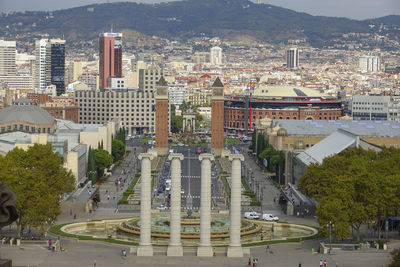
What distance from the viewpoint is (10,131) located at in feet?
395

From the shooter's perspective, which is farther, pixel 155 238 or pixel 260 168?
pixel 260 168

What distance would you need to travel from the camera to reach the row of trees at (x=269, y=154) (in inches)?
4357

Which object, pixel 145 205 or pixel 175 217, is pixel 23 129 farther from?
pixel 175 217

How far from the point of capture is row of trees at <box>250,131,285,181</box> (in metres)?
111

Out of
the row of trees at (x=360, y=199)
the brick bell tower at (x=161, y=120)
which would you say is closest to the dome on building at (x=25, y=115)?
the brick bell tower at (x=161, y=120)

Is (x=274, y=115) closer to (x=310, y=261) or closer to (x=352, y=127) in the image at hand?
(x=352, y=127)

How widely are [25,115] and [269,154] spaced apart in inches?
1140

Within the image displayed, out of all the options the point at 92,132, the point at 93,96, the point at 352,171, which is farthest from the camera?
the point at 93,96

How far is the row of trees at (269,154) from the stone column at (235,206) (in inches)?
1874

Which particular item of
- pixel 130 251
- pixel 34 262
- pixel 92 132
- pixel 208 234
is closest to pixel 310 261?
pixel 208 234

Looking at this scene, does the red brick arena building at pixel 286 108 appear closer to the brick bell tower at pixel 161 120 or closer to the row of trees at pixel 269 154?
Result: the brick bell tower at pixel 161 120

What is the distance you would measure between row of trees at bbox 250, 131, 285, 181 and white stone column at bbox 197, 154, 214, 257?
48.0 metres

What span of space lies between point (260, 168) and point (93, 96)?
69.6 metres

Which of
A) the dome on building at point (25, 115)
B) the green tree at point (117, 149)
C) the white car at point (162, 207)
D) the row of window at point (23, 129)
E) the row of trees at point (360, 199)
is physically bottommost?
the white car at point (162, 207)
